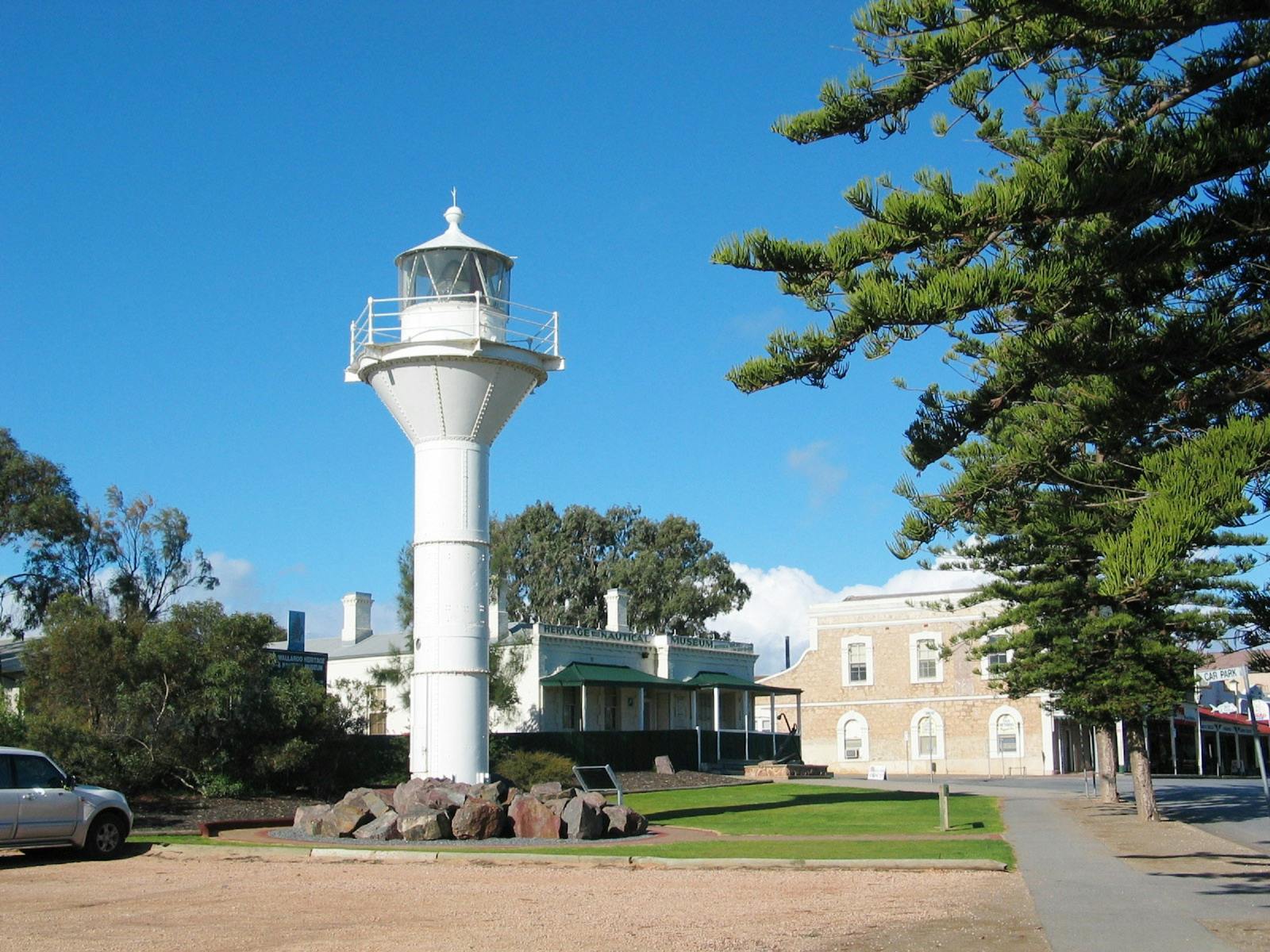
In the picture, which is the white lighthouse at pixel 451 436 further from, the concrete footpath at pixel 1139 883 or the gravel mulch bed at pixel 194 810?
the concrete footpath at pixel 1139 883

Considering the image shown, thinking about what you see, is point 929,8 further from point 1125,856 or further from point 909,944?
point 1125,856

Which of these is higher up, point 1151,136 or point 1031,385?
point 1151,136

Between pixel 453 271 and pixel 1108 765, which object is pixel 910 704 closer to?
pixel 1108 765

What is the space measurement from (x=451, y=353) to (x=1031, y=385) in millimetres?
14128

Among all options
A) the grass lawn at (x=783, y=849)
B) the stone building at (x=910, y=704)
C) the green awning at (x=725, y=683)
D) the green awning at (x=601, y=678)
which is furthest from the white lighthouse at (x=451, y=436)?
the stone building at (x=910, y=704)

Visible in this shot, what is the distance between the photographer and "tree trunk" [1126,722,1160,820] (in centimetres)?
2223

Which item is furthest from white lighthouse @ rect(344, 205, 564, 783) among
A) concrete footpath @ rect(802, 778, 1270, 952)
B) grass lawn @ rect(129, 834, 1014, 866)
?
concrete footpath @ rect(802, 778, 1270, 952)

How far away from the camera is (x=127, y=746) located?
2386 cm

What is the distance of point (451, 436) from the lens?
23.9m

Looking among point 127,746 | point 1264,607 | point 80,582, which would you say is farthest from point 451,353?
point 80,582

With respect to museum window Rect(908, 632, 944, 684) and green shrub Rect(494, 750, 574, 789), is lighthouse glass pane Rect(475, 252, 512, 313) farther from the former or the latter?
museum window Rect(908, 632, 944, 684)

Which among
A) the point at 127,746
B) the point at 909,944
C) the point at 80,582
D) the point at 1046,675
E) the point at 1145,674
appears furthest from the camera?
the point at 80,582

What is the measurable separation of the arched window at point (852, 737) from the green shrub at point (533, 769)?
940 inches

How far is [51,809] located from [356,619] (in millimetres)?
31786
